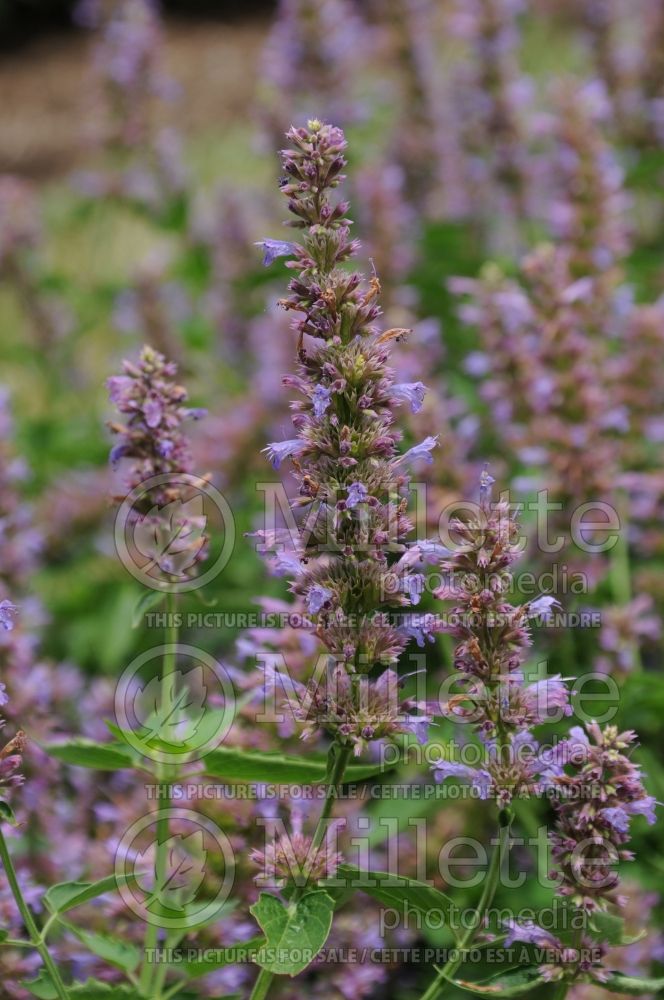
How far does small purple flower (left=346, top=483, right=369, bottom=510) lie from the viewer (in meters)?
1.45

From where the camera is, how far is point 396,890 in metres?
1.54

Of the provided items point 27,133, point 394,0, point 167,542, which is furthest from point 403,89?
point 27,133

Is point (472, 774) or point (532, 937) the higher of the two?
point (472, 774)

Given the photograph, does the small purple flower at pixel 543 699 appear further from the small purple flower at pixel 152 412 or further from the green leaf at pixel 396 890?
the small purple flower at pixel 152 412

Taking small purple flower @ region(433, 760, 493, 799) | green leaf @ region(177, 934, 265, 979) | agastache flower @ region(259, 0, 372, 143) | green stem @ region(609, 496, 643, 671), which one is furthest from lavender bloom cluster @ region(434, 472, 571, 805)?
agastache flower @ region(259, 0, 372, 143)

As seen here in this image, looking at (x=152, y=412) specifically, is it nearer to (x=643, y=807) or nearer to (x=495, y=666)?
(x=495, y=666)

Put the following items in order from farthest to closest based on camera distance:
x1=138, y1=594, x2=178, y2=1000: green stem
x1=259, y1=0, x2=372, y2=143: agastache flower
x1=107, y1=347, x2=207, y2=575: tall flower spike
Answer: x1=259, y1=0, x2=372, y2=143: agastache flower, x1=107, y1=347, x2=207, y2=575: tall flower spike, x1=138, y1=594, x2=178, y2=1000: green stem

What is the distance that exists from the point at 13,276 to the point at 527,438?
2.96 m

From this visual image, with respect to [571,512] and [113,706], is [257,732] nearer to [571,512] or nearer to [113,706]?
[113,706]

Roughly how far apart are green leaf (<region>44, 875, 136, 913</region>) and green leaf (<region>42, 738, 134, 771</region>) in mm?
172

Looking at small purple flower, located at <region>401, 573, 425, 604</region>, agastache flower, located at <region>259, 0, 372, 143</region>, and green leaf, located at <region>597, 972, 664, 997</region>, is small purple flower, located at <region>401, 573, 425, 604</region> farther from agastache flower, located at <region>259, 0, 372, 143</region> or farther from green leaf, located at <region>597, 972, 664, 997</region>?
agastache flower, located at <region>259, 0, 372, 143</region>

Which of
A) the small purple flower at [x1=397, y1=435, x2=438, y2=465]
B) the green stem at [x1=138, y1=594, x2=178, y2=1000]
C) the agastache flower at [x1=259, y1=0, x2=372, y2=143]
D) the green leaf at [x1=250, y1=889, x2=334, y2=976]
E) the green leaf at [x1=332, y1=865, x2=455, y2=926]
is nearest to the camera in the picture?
the green leaf at [x1=250, y1=889, x2=334, y2=976]

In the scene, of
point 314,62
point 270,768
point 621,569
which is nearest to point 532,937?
point 270,768

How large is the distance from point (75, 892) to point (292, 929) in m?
0.35
